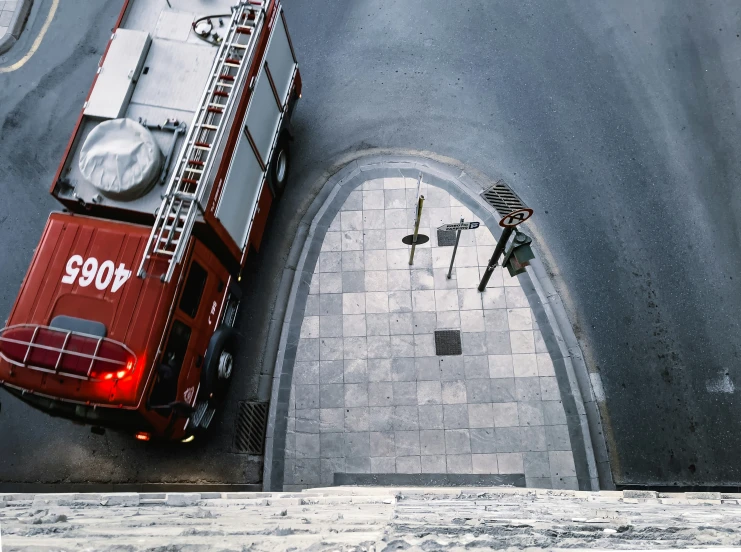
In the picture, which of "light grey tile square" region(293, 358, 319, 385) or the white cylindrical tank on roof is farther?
"light grey tile square" region(293, 358, 319, 385)

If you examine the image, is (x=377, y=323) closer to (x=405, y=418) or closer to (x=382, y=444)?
(x=405, y=418)

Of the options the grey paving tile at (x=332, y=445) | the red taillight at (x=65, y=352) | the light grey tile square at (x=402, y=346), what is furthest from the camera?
the light grey tile square at (x=402, y=346)

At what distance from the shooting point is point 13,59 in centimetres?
1202

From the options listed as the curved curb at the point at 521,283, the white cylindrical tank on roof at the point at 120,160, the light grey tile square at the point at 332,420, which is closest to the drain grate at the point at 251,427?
the curved curb at the point at 521,283

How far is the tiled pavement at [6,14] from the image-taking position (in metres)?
12.2

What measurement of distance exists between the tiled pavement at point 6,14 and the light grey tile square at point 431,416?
13246 millimetres

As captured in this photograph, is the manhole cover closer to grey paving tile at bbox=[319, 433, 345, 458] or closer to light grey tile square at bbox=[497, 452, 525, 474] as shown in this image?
grey paving tile at bbox=[319, 433, 345, 458]

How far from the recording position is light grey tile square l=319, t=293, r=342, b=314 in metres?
9.79

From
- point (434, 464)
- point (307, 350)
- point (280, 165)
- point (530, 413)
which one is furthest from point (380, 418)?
point (280, 165)

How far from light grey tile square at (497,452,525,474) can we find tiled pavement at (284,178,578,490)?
2 cm

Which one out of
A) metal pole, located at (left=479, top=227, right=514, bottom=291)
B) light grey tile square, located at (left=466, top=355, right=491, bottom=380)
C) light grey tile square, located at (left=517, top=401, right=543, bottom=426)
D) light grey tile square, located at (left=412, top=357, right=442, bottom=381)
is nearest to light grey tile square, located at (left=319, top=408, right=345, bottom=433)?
light grey tile square, located at (left=412, top=357, right=442, bottom=381)

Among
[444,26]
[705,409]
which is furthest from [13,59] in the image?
[705,409]

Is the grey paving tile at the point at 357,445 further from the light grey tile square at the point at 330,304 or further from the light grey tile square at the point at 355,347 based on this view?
the light grey tile square at the point at 330,304

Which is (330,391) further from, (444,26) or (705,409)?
(444,26)
